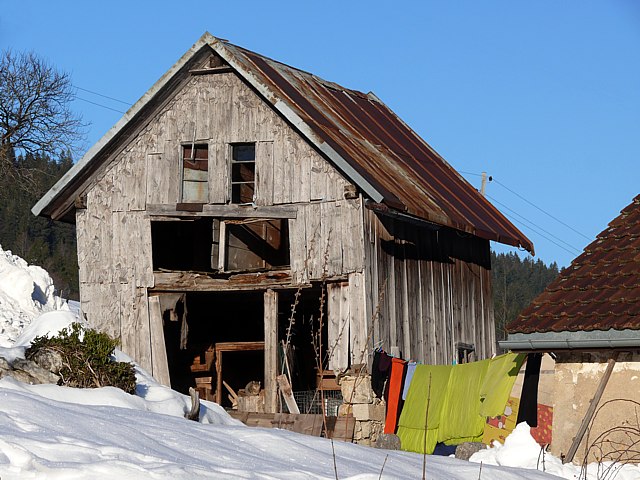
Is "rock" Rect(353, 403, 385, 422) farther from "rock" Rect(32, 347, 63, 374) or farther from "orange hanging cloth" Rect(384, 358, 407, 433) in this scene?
"rock" Rect(32, 347, 63, 374)

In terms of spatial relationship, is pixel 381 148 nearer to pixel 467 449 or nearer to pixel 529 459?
pixel 467 449

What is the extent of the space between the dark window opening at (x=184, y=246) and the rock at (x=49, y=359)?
340 inches

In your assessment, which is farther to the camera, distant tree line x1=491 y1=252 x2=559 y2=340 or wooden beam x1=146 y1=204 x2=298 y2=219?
distant tree line x1=491 y1=252 x2=559 y2=340

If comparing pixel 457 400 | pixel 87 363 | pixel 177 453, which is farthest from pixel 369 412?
pixel 177 453

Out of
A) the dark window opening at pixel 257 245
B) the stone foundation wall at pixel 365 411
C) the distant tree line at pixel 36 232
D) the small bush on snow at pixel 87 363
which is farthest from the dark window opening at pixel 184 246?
the distant tree line at pixel 36 232

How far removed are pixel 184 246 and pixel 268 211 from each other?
498cm

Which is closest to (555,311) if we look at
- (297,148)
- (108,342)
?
(108,342)

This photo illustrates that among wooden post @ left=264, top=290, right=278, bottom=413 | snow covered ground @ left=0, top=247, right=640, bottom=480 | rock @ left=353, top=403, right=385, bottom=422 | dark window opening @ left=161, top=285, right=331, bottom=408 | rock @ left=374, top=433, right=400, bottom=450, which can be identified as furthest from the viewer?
dark window opening @ left=161, top=285, right=331, bottom=408

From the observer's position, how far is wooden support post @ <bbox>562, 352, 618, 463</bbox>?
1177 centimetres

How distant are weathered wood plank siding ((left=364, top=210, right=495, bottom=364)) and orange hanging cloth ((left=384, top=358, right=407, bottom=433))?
531 mm

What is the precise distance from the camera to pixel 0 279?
32.7 m

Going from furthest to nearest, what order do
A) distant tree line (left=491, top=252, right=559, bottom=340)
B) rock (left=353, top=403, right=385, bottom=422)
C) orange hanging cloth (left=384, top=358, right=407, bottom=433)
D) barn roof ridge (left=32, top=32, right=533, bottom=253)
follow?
distant tree line (left=491, top=252, right=559, bottom=340) → barn roof ridge (left=32, top=32, right=533, bottom=253) → orange hanging cloth (left=384, top=358, right=407, bottom=433) → rock (left=353, top=403, right=385, bottom=422)

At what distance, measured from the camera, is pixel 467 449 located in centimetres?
1575

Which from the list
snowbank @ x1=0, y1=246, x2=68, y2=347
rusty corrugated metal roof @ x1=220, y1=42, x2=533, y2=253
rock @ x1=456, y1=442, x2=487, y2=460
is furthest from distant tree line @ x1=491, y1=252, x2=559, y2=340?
rock @ x1=456, y1=442, x2=487, y2=460
